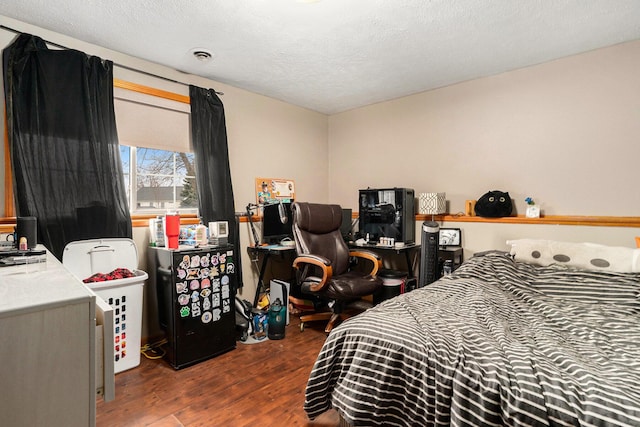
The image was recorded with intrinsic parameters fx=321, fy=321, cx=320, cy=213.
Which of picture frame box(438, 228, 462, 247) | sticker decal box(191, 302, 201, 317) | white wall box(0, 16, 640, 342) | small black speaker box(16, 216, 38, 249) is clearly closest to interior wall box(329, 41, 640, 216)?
white wall box(0, 16, 640, 342)

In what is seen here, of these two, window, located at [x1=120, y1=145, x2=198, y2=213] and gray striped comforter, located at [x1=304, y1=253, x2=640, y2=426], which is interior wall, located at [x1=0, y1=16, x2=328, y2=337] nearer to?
window, located at [x1=120, y1=145, x2=198, y2=213]

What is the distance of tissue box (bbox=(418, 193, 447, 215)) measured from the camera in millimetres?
3266

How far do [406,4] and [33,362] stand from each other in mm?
2360

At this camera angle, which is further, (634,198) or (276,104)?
(276,104)

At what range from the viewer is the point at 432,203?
10.8 ft

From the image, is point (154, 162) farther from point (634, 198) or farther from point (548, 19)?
point (634, 198)

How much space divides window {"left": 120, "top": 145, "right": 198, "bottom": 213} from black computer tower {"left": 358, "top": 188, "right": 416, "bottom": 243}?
1833mm

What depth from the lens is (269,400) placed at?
1910 millimetres

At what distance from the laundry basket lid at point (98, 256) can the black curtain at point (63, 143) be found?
6cm

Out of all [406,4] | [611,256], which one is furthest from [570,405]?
[406,4]

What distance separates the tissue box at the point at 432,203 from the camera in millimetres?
3266

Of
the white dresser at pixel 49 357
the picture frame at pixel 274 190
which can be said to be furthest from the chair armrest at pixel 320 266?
the white dresser at pixel 49 357

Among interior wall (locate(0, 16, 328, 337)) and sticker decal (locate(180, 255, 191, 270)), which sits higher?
interior wall (locate(0, 16, 328, 337))

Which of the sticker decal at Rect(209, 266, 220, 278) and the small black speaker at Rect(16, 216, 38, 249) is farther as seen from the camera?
the sticker decal at Rect(209, 266, 220, 278)
